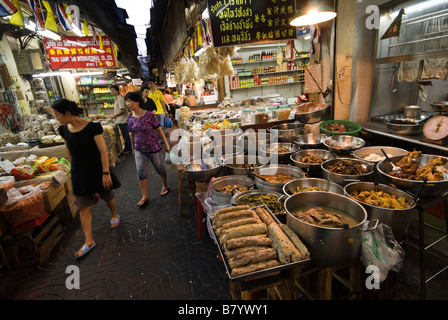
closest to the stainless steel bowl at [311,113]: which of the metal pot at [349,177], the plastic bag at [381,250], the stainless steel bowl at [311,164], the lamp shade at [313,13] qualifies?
the stainless steel bowl at [311,164]

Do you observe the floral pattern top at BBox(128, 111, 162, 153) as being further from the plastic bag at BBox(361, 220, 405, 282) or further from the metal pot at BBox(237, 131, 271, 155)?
the plastic bag at BBox(361, 220, 405, 282)

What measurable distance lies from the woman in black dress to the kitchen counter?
14.6ft

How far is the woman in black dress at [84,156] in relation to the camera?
10.2ft

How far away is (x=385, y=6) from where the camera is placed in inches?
157

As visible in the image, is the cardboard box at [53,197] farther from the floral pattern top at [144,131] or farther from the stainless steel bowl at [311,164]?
the stainless steel bowl at [311,164]

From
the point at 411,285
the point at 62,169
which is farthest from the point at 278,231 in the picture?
the point at 62,169

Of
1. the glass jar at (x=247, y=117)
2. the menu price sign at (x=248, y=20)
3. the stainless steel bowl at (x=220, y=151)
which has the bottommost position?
the stainless steel bowl at (x=220, y=151)

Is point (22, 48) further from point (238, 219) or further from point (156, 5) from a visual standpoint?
point (238, 219)

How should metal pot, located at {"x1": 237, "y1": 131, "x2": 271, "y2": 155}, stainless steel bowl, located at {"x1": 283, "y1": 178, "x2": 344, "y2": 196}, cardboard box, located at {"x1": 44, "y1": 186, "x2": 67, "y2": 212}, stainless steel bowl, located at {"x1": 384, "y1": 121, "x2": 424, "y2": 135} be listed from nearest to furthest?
stainless steel bowl, located at {"x1": 283, "y1": 178, "x2": 344, "y2": 196} < stainless steel bowl, located at {"x1": 384, "y1": 121, "x2": 424, "y2": 135} < cardboard box, located at {"x1": 44, "y1": 186, "x2": 67, "y2": 212} < metal pot, located at {"x1": 237, "y1": 131, "x2": 271, "y2": 155}

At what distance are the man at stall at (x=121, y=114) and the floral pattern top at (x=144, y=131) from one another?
4174mm

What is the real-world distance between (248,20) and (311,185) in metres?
3.46

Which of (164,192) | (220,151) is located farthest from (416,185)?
(164,192)

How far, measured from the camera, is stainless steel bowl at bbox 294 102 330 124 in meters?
4.30

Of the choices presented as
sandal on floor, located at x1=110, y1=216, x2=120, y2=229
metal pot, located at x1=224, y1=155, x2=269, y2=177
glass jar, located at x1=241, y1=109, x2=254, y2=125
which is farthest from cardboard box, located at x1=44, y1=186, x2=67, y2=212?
glass jar, located at x1=241, y1=109, x2=254, y2=125
